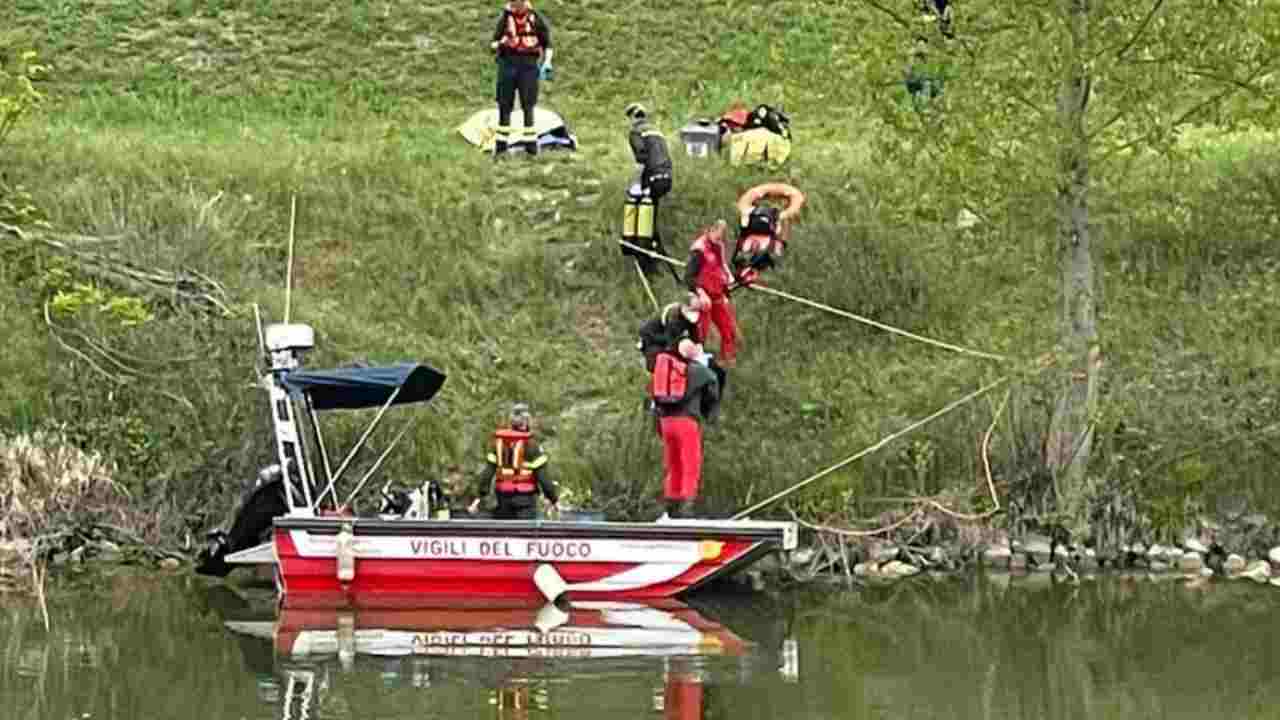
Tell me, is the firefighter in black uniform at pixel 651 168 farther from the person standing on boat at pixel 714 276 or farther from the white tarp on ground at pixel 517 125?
the white tarp on ground at pixel 517 125

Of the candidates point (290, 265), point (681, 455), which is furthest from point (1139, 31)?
point (290, 265)

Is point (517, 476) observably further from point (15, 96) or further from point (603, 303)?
point (15, 96)

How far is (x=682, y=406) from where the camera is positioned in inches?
838

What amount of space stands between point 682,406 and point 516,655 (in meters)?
3.95

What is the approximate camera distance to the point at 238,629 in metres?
19.3

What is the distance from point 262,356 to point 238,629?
4350mm

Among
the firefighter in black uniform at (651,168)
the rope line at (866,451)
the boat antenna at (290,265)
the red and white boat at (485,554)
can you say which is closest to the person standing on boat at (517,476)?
the red and white boat at (485,554)

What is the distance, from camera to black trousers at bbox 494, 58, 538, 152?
28.6 metres

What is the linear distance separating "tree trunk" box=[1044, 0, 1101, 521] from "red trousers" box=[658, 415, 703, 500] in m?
3.37

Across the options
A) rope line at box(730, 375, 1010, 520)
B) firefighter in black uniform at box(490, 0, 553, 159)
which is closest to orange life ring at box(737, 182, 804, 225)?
rope line at box(730, 375, 1010, 520)

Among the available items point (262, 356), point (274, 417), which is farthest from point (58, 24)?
point (274, 417)

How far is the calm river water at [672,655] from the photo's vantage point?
16.3m

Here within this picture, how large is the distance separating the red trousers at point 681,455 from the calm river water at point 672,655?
1.09 m

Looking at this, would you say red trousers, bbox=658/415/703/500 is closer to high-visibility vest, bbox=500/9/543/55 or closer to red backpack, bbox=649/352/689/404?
red backpack, bbox=649/352/689/404
